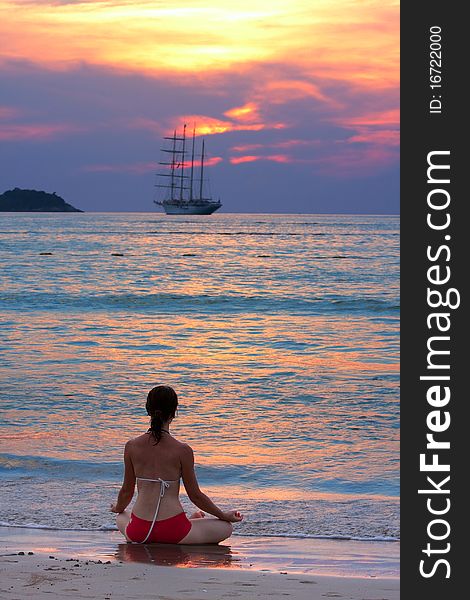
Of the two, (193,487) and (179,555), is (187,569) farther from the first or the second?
(193,487)

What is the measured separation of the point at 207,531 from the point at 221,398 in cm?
645

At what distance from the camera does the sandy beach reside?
487 centimetres

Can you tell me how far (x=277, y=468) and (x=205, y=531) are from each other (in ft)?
8.68

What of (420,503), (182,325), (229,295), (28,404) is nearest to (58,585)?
(420,503)

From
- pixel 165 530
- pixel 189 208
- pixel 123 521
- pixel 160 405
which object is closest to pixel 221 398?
pixel 123 521

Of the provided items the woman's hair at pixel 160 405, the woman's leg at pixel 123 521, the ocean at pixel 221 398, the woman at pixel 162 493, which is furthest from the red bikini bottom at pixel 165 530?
the ocean at pixel 221 398

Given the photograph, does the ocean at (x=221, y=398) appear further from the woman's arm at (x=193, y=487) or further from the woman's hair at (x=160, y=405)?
the woman's hair at (x=160, y=405)

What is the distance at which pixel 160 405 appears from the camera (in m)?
5.98

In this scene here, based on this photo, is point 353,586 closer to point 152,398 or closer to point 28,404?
point 152,398

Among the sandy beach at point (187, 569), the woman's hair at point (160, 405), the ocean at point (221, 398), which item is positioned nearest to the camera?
the sandy beach at point (187, 569)

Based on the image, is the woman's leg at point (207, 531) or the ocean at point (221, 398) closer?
the woman's leg at point (207, 531)

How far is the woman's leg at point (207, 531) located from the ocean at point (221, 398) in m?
0.58

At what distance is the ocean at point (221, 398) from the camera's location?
7.76m

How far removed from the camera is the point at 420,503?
193 inches
